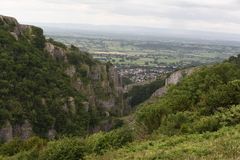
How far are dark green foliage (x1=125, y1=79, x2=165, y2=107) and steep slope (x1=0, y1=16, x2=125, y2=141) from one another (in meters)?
26.0

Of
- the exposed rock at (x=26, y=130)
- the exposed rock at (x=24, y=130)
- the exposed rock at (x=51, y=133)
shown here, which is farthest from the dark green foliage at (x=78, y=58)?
the exposed rock at (x=24, y=130)

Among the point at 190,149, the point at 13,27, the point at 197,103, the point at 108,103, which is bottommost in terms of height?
the point at 108,103

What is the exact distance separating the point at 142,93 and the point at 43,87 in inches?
2259

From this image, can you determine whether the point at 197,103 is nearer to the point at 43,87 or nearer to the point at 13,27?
the point at 43,87

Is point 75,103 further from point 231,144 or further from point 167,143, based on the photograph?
point 231,144

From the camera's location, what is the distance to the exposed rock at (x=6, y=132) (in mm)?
71000

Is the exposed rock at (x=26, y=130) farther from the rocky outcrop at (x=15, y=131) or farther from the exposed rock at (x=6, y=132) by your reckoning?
the exposed rock at (x=6, y=132)

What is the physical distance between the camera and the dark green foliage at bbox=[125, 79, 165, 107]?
13875 centimetres

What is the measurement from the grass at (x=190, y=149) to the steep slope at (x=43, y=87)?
45.3 meters

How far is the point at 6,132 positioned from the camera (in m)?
71.8

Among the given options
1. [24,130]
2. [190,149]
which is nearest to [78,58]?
[24,130]

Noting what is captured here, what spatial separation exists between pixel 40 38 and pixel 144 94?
1936 inches

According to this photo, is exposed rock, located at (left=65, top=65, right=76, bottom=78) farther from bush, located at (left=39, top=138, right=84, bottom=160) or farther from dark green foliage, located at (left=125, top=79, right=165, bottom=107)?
bush, located at (left=39, top=138, right=84, bottom=160)

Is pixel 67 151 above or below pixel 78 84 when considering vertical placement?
above
